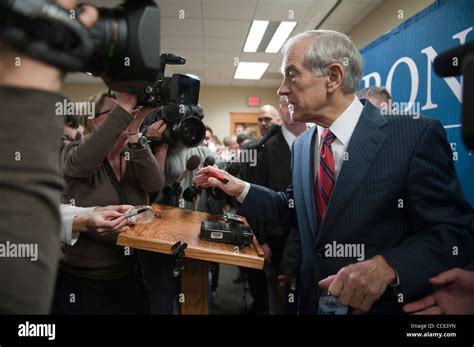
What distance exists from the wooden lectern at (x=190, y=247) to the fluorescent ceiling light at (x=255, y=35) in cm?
142

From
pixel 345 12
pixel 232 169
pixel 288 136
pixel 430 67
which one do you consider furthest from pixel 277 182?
pixel 345 12

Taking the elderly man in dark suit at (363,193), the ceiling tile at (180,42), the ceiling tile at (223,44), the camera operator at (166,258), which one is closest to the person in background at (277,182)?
the camera operator at (166,258)

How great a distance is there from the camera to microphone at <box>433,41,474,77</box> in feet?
1.09

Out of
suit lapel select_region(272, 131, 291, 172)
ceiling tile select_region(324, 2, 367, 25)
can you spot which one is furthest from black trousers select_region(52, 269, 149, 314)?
ceiling tile select_region(324, 2, 367, 25)

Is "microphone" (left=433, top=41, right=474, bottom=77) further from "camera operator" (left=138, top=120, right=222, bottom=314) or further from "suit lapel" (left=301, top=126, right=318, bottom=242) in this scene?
"camera operator" (left=138, top=120, right=222, bottom=314)

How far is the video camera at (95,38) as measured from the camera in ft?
0.83

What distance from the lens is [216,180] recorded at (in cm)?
86

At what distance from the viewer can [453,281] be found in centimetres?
62

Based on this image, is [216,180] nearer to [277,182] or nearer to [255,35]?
[277,182]

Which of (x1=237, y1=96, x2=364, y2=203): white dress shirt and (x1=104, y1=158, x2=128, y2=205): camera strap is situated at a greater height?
(x1=237, y1=96, x2=364, y2=203): white dress shirt

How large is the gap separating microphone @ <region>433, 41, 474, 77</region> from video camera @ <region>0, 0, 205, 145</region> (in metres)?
0.33

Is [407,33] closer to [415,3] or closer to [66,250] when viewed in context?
[415,3]

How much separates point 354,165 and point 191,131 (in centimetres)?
42

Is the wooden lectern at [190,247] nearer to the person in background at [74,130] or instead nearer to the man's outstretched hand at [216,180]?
the man's outstretched hand at [216,180]
